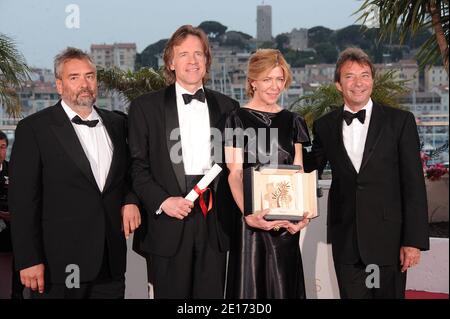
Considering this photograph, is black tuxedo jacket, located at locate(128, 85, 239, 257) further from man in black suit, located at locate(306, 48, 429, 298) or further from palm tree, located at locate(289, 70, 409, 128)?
palm tree, located at locate(289, 70, 409, 128)

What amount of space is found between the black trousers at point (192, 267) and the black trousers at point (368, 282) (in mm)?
602

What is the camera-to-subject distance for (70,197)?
290cm

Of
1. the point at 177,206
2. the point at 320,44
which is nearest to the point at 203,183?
the point at 177,206

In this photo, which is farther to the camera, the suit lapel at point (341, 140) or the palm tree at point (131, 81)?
the palm tree at point (131, 81)

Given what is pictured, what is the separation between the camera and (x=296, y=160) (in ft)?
10.1

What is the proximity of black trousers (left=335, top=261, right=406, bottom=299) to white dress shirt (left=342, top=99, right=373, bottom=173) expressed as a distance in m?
0.54

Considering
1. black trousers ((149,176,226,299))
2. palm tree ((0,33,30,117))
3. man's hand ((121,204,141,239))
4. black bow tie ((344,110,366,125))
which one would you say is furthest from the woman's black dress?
palm tree ((0,33,30,117))

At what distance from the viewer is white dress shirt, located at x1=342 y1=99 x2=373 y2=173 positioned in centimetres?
315

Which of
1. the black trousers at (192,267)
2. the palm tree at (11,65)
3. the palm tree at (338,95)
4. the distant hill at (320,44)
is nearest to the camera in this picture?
the black trousers at (192,267)

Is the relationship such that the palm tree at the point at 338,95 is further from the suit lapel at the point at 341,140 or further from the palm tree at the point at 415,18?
the suit lapel at the point at 341,140

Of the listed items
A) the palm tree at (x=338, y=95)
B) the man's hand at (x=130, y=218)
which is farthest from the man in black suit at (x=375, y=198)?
the palm tree at (x=338, y=95)

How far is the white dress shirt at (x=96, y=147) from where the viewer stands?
2.99m
